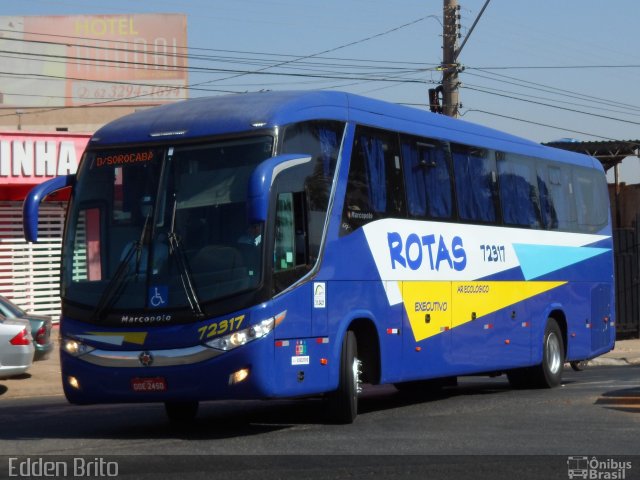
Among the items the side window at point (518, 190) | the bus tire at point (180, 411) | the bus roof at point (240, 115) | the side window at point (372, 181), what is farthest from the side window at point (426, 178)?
the bus tire at point (180, 411)

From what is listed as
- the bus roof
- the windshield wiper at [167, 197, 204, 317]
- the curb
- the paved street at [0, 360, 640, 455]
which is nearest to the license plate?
the paved street at [0, 360, 640, 455]

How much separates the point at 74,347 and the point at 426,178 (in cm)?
499

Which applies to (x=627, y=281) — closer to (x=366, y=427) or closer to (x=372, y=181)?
(x=372, y=181)

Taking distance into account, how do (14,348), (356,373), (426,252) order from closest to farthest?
(356,373) → (426,252) → (14,348)

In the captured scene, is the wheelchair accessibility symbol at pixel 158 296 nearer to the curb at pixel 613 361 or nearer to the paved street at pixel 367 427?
the paved street at pixel 367 427

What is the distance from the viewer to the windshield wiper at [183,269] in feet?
37.9

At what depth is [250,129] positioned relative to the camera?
39.3 feet

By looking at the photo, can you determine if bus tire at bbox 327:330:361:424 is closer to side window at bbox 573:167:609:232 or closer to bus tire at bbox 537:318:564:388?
bus tire at bbox 537:318:564:388

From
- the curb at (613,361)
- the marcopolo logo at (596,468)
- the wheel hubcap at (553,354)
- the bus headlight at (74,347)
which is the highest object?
the bus headlight at (74,347)

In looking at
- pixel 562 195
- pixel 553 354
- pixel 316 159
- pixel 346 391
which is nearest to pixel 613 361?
pixel 562 195

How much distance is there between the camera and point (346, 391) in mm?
12695

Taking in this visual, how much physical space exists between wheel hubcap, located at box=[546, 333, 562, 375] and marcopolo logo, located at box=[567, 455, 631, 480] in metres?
8.45

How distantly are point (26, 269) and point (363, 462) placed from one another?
65.9 feet

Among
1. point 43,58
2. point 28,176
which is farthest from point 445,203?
point 43,58
